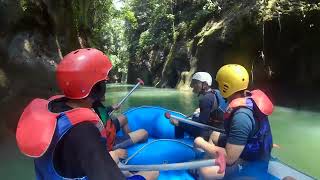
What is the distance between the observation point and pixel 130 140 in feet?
17.1

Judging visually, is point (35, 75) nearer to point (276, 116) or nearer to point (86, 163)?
point (276, 116)

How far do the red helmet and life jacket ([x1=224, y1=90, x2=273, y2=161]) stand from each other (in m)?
1.53

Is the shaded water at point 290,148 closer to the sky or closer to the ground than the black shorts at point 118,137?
closer to the ground

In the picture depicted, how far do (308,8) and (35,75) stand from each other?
993cm

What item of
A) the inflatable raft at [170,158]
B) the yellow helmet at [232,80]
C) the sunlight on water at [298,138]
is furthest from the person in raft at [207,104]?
the sunlight on water at [298,138]

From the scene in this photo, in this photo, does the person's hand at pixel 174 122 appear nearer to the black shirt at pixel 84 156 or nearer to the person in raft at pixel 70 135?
the person in raft at pixel 70 135

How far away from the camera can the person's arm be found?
1722 millimetres

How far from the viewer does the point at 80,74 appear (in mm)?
1990

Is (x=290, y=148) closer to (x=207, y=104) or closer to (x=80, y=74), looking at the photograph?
(x=207, y=104)

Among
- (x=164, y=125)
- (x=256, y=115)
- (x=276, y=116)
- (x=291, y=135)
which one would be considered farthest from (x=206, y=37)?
(x=256, y=115)

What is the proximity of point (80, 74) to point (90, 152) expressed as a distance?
0.44 m

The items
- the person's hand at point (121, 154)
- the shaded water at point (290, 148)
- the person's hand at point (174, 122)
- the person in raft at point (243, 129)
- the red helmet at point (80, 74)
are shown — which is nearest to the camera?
the red helmet at point (80, 74)

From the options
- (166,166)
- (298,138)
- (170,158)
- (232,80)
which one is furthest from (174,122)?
(298,138)

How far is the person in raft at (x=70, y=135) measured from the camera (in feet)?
5.71
